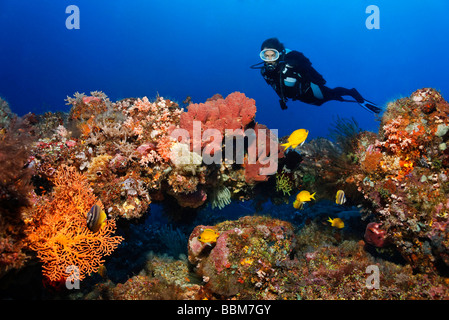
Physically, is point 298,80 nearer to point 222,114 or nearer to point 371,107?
point 371,107

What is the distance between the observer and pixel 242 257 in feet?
14.6

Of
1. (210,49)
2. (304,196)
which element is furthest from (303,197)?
(210,49)

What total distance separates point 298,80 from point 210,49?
107 m

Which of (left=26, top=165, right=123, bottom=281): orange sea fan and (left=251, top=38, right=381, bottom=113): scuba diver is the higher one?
(left=251, top=38, right=381, bottom=113): scuba diver

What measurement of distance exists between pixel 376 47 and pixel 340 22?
17.2 m

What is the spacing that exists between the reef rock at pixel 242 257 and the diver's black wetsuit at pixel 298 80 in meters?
4.16

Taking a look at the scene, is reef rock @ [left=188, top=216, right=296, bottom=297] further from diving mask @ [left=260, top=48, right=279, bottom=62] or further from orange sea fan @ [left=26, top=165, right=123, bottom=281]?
diving mask @ [left=260, top=48, right=279, bottom=62]

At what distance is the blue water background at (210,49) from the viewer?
72688 mm

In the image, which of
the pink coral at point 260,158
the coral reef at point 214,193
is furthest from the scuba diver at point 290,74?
the pink coral at point 260,158

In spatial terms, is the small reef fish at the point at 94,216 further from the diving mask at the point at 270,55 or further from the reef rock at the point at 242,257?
the diving mask at the point at 270,55

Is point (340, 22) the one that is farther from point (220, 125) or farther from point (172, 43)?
point (220, 125)

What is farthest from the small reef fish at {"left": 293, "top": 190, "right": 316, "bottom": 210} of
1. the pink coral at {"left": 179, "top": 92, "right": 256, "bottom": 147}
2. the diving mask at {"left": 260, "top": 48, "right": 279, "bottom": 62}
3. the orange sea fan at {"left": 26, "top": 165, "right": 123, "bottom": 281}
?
the diving mask at {"left": 260, "top": 48, "right": 279, "bottom": 62}

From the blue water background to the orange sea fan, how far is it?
269ft

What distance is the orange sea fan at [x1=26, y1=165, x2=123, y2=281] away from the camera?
3344 millimetres
